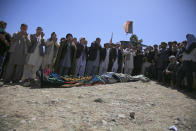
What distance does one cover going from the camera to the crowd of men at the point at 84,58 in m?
4.84

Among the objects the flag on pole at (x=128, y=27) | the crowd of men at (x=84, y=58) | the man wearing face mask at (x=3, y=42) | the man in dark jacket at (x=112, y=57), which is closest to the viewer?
the man wearing face mask at (x=3, y=42)

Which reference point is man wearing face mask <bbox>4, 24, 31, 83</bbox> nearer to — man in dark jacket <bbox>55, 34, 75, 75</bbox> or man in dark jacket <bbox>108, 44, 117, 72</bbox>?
man in dark jacket <bbox>55, 34, 75, 75</bbox>

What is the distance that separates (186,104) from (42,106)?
3.19 meters

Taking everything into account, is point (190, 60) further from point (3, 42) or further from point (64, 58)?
point (3, 42)

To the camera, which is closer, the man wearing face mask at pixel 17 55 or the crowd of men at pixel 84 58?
the man wearing face mask at pixel 17 55

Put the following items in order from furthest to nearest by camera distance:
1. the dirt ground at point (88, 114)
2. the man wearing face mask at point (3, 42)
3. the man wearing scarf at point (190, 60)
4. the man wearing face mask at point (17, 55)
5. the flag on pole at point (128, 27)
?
the flag on pole at point (128, 27)
the man wearing scarf at point (190, 60)
the man wearing face mask at point (17, 55)
the man wearing face mask at point (3, 42)
the dirt ground at point (88, 114)

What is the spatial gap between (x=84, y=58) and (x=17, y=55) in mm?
2685

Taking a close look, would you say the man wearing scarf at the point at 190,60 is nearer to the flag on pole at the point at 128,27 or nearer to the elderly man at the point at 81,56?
the elderly man at the point at 81,56

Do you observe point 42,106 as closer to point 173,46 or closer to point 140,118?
point 140,118

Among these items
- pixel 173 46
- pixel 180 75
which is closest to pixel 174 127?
pixel 180 75

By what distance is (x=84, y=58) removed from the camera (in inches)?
263

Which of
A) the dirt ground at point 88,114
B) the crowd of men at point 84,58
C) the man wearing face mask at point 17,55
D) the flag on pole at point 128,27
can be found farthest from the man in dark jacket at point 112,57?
the flag on pole at point 128,27

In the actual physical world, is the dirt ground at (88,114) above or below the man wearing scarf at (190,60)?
below

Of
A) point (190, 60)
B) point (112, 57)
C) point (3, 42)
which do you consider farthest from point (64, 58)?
point (190, 60)
